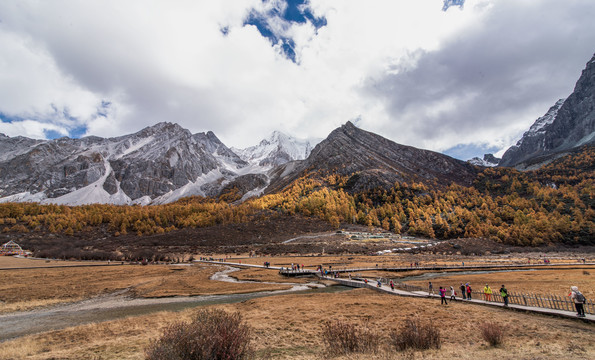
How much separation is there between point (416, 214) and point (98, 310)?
152438mm

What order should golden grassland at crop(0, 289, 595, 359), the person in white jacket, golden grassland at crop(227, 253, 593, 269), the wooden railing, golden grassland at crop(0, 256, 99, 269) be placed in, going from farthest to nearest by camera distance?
1. golden grassland at crop(227, 253, 593, 269)
2. golden grassland at crop(0, 256, 99, 269)
3. the wooden railing
4. the person in white jacket
5. golden grassland at crop(0, 289, 595, 359)

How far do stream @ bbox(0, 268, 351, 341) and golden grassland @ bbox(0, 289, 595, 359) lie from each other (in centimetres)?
361

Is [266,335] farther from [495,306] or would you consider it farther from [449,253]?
[449,253]

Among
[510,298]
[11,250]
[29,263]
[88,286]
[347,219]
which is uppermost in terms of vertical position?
[347,219]

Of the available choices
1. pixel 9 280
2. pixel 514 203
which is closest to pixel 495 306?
pixel 9 280

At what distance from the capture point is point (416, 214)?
152375 millimetres

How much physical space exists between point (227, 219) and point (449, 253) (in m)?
117

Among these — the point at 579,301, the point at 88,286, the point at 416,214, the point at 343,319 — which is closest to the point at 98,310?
the point at 88,286

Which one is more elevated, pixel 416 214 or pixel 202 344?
pixel 416 214

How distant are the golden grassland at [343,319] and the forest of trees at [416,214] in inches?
4436

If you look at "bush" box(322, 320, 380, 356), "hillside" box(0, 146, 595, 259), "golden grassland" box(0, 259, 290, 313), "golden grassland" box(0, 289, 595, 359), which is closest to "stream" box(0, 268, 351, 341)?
"golden grassland" box(0, 259, 290, 313)

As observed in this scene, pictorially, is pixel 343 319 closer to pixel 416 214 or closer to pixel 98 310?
pixel 98 310

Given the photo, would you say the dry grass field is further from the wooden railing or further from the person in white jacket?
the wooden railing

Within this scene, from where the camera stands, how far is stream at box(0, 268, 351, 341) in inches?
848
